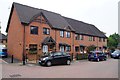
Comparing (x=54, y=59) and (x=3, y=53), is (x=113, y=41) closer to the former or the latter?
(x=3, y=53)

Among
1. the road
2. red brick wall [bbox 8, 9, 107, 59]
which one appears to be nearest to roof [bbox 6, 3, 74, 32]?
red brick wall [bbox 8, 9, 107, 59]

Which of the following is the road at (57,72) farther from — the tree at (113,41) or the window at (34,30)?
the tree at (113,41)

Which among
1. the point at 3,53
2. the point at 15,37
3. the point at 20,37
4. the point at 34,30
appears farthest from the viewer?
the point at 3,53

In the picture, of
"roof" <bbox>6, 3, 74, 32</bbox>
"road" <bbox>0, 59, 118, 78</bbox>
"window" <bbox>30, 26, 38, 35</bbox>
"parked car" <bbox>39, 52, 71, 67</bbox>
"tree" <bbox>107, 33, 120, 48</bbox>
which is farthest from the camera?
"tree" <bbox>107, 33, 120, 48</bbox>

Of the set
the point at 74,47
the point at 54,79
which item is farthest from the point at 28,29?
the point at 54,79

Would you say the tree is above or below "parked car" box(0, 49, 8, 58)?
above

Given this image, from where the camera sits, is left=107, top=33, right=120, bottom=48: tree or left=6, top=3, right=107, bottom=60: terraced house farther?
left=107, top=33, right=120, bottom=48: tree

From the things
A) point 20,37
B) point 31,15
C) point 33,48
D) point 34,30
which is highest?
point 31,15

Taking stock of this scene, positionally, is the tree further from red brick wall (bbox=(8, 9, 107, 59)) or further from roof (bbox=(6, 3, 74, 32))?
red brick wall (bbox=(8, 9, 107, 59))

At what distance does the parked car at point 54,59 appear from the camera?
2085cm

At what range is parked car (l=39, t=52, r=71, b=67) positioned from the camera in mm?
20850

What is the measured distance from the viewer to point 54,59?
70.7 ft

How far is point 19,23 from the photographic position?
27.7 metres

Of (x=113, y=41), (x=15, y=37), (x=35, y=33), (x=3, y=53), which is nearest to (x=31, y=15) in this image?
(x=35, y=33)
